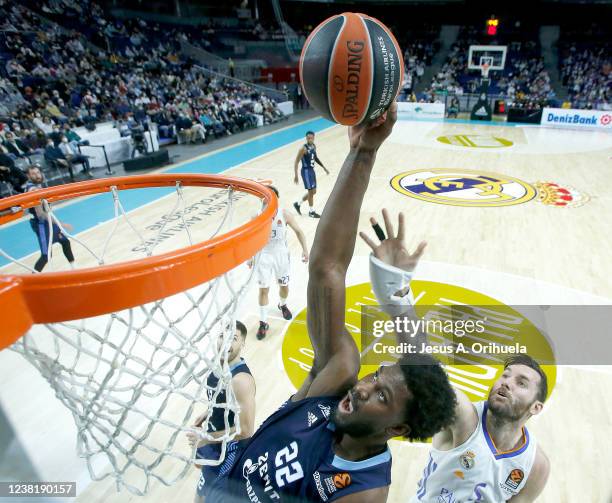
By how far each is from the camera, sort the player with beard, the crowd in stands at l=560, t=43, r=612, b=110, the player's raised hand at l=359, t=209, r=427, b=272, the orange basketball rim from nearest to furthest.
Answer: the orange basketball rim, the player's raised hand at l=359, t=209, r=427, b=272, the player with beard, the crowd in stands at l=560, t=43, r=612, b=110

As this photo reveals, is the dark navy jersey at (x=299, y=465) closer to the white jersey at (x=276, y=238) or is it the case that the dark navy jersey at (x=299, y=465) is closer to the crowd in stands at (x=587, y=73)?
the white jersey at (x=276, y=238)

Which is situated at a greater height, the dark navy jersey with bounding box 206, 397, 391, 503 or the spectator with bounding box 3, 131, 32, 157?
the dark navy jersey with bounding box 206, 397, 391, 503

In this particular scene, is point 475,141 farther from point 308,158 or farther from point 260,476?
point 260,476

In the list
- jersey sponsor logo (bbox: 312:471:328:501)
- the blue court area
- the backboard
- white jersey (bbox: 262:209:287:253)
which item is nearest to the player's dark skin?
jersey sponsor logo (bbox: 312:471:328:501)

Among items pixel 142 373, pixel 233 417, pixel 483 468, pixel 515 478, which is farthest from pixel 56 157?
pixel 515 478

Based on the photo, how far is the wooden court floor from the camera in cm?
302

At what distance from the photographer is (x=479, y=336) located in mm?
4336

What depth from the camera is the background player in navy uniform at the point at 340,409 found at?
149 cm

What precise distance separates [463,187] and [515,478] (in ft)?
26.1

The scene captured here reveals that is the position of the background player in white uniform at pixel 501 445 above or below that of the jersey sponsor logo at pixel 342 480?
below

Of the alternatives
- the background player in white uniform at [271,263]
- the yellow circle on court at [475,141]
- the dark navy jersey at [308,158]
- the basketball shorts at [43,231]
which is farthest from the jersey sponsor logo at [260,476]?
the yellow circle on court at [475,141]

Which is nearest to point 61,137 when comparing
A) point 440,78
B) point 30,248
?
point 30,248

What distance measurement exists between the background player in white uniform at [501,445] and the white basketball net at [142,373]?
94 centimetres

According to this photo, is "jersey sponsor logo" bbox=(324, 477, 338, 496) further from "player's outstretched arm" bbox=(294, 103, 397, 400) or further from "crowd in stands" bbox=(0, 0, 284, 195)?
"crowd in stands" bbox=(0, 0, 284, 195)
